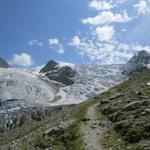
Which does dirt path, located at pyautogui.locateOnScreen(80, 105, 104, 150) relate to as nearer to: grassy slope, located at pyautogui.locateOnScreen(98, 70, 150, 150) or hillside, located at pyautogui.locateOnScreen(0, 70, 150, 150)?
hillside, located at pyautogui.locateOnScreen(0, 70, 150, 150)

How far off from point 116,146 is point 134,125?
5817 millimetres

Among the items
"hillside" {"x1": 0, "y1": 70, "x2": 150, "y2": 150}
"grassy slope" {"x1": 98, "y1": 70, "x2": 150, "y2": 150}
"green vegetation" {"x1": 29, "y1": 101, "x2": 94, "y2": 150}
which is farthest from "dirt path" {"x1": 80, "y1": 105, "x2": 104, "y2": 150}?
"grassy slope" {"x1": 98, "y1": 70, "x2": 150, "y2": 150}

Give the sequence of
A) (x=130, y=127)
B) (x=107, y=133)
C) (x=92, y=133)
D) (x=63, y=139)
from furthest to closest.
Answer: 1. (x=63, y=139)
2. (x=92, y=133)
3. (x=107, y=133)
4. (x=130, y=127)

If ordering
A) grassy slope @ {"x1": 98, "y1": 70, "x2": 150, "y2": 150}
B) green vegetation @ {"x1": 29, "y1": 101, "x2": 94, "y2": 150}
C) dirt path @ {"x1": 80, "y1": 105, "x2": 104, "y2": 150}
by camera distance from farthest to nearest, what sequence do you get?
green vegetation @ {"x1": 29, "y1": 101, "x2": 94, "y2": 150} → dirt path @ {"x1": 80, "y1": 105, "x2": 104, "y2": 150} → grassy slope @ {"x1": 98, "y1": 70, "x2": 150, "y2": 150}

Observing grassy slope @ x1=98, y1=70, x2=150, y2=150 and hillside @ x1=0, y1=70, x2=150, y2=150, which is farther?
hillside @ x1=0, y1=70, x2=150, y2=150

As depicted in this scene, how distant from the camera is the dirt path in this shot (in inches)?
1660

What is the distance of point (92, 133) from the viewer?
159 feet

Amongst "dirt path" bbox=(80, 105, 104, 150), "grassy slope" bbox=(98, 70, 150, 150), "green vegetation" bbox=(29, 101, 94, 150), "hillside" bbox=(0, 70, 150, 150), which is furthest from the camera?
"green vegetation" bbox=(29, 101, 94, 150)

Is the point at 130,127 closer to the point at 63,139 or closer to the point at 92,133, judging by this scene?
the point at 92,133

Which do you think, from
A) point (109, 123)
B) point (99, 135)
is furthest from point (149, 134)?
point (109, 123)

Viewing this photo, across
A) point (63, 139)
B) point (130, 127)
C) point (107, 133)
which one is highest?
point (130, 127)

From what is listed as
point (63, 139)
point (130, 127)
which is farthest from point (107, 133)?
point (63, 139)

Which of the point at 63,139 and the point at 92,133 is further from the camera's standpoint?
the point at 63,139

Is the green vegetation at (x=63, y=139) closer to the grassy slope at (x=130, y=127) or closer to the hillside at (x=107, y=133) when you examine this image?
the hillside at (x=107, y=133)
